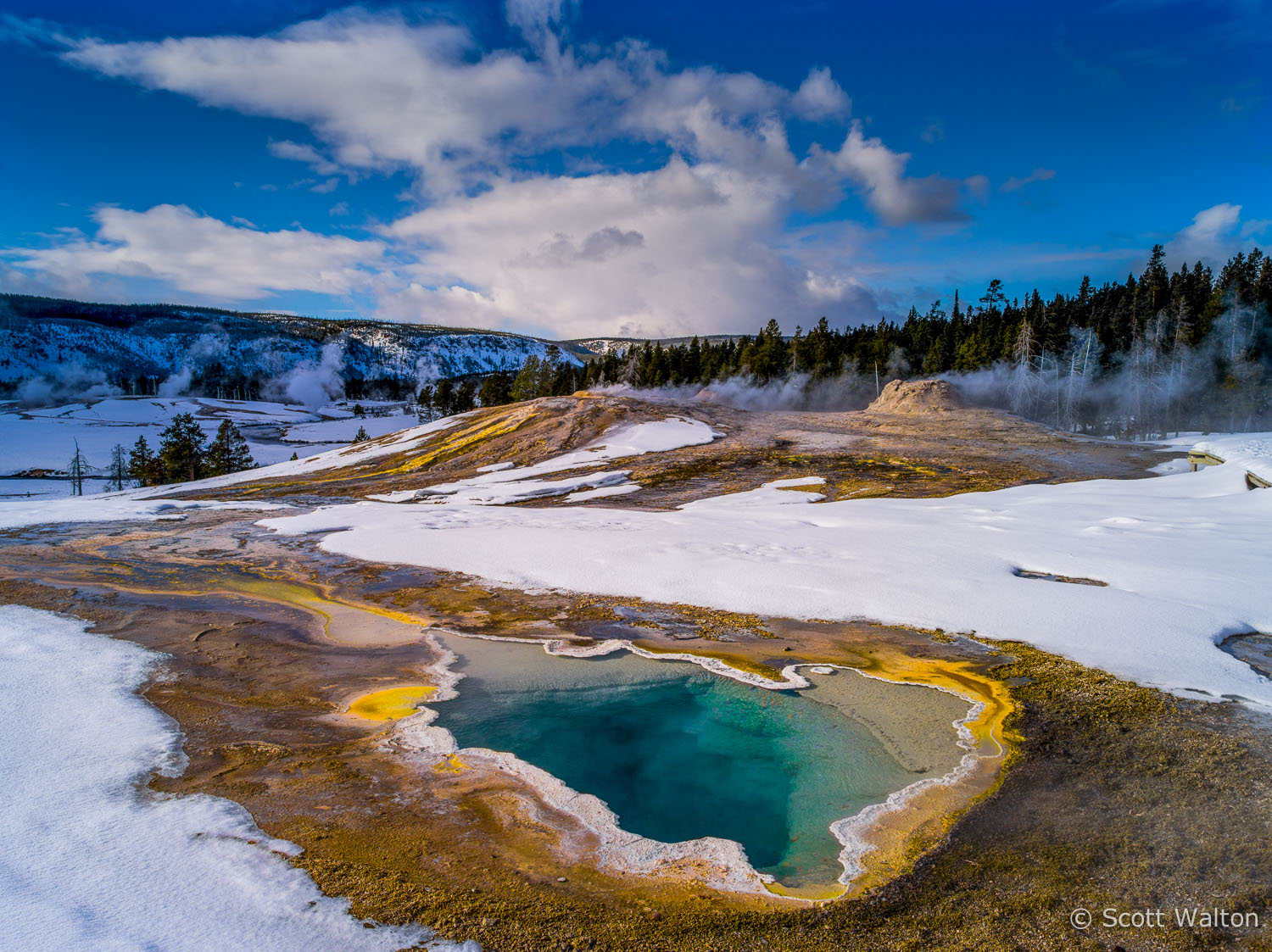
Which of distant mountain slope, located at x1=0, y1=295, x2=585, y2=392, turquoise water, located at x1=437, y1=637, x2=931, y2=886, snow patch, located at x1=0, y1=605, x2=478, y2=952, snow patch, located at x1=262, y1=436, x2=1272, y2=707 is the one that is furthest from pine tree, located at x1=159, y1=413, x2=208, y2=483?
distant mountain slope, located at x1=0, y1=295, x2=585, y2=392

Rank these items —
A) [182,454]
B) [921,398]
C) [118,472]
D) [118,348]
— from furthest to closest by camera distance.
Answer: [118,348] → [118,472] → [182,454] → [921,398]

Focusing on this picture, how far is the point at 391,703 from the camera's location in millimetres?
5676

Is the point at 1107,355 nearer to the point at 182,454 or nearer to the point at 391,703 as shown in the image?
the point at 391,703

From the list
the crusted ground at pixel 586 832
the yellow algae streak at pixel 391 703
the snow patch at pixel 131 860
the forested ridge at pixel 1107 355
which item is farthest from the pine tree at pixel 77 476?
the yellow algae streak at pixel 391 703

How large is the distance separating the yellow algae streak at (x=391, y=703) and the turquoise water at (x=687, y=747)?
11.6 inches

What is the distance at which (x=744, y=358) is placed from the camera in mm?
71750

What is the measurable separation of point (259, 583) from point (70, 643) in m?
3.55

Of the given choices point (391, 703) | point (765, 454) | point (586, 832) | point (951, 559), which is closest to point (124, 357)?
point (765, 454)

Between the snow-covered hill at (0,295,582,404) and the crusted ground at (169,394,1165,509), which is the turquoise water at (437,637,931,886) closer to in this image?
the crusted ground at (169,394,1165,509)

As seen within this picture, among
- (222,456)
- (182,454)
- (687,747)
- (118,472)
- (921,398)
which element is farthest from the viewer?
(118,472)

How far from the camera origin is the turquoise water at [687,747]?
4023 mm

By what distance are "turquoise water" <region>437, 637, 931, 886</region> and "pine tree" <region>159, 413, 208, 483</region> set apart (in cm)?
5579

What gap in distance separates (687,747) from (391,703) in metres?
2.80

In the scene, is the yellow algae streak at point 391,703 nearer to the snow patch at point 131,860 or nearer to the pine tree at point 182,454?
the snow patch at point 131,860
